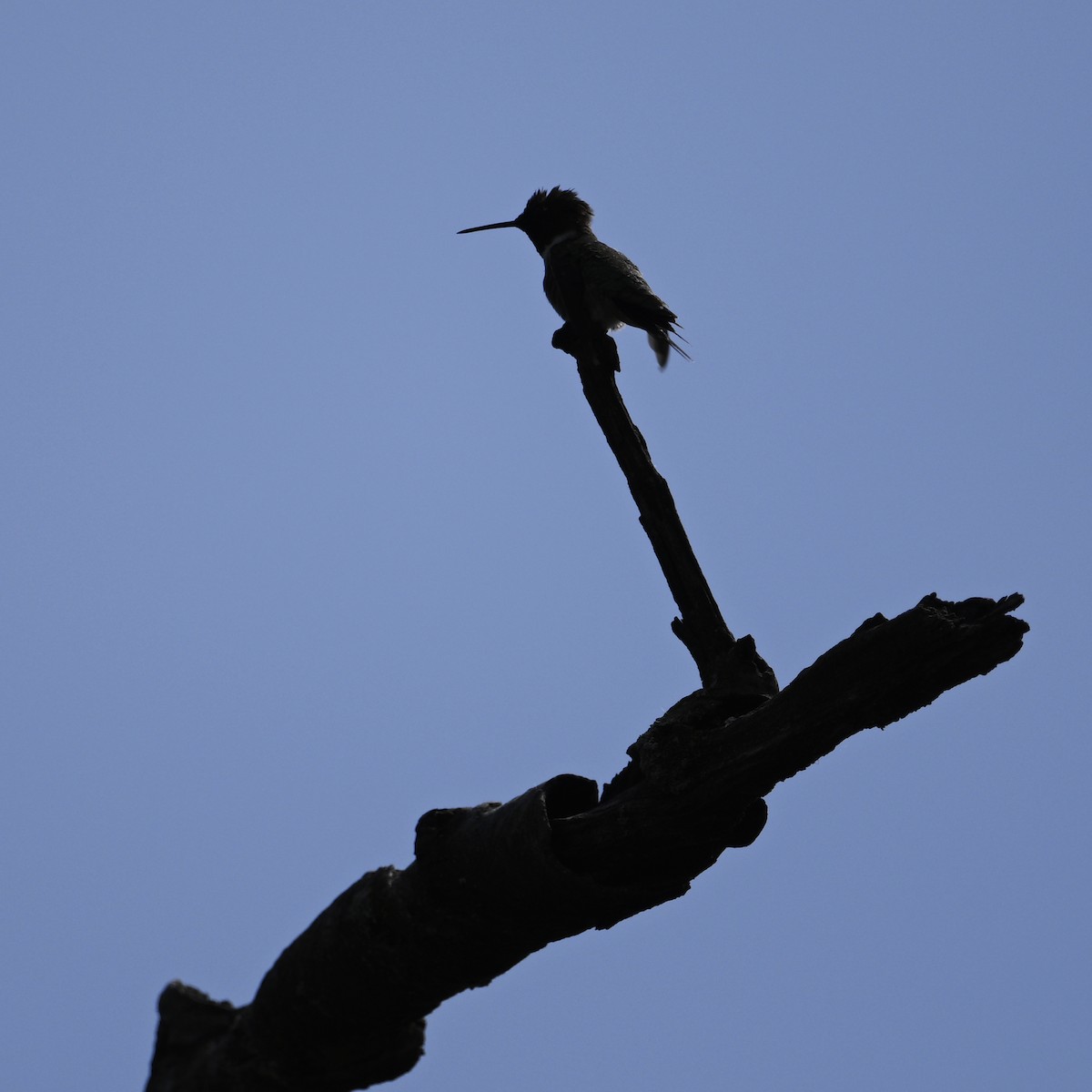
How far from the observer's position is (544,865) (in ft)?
13.6

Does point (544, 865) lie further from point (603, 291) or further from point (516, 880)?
point (603, 291)

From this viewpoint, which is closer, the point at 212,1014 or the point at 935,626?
the point at 935,626

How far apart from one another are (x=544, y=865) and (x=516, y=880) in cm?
13

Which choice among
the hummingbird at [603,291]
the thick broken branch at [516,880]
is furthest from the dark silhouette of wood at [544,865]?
the hummingbird at [603,291]

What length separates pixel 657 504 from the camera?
4.85 meters

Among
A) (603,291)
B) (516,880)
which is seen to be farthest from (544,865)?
(603,291)

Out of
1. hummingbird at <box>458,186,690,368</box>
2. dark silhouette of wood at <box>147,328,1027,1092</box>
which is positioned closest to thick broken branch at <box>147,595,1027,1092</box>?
dark silhouette of wood at <box>147,328,1027,1092</box>

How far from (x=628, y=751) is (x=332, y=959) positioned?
1.32 metres

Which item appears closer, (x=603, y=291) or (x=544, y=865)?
(x=544, y=865)

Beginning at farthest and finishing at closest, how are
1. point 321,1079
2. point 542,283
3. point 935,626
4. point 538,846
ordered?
1. point 542,283
2. point 321,1079
3. point 538,846
4. point 935,626

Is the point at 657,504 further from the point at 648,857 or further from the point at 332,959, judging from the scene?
the point at 332,959

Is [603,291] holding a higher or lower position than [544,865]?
higher

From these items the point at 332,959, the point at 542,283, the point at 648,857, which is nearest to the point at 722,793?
the point at 648,857

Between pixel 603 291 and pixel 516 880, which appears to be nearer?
pixel 516 880
